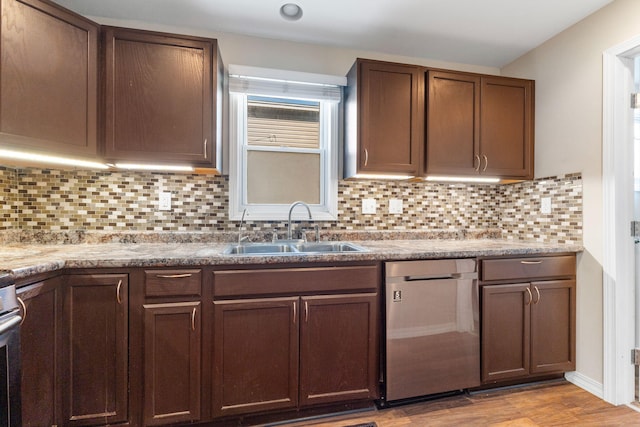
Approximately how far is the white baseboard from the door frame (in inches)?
1.5

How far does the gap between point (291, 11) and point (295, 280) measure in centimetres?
171

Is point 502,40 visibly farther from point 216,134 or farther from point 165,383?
point 165,383

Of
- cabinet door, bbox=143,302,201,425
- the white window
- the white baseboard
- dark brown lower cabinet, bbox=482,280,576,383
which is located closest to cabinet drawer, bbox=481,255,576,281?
dark brown lower cabinet, bbox=482,280,576,383

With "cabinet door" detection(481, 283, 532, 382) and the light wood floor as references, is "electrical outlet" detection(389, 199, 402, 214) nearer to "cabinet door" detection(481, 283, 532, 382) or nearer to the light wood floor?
"cabinet door" detection(481, 283, 532, 382)

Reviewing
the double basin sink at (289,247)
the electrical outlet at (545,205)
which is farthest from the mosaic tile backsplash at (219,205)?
the double basin sink at (289,247)

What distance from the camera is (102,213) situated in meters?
2.05

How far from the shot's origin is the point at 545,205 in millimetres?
2320

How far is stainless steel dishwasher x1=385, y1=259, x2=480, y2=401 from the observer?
5.74ft

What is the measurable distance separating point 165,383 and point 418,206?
2.12m

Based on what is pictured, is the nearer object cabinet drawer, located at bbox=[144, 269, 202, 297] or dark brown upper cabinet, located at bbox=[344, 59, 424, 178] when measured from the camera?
cabinet drawer, located at bbox=[144, 269, 202, 297]

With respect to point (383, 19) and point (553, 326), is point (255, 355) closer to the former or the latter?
point (553, 326)

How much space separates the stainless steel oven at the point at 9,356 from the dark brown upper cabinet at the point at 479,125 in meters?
→ 2.28

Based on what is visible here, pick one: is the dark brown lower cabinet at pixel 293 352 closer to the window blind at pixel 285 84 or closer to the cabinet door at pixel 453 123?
the cabinet door at pixel 453 123

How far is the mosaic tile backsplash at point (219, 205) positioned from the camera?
195cm
